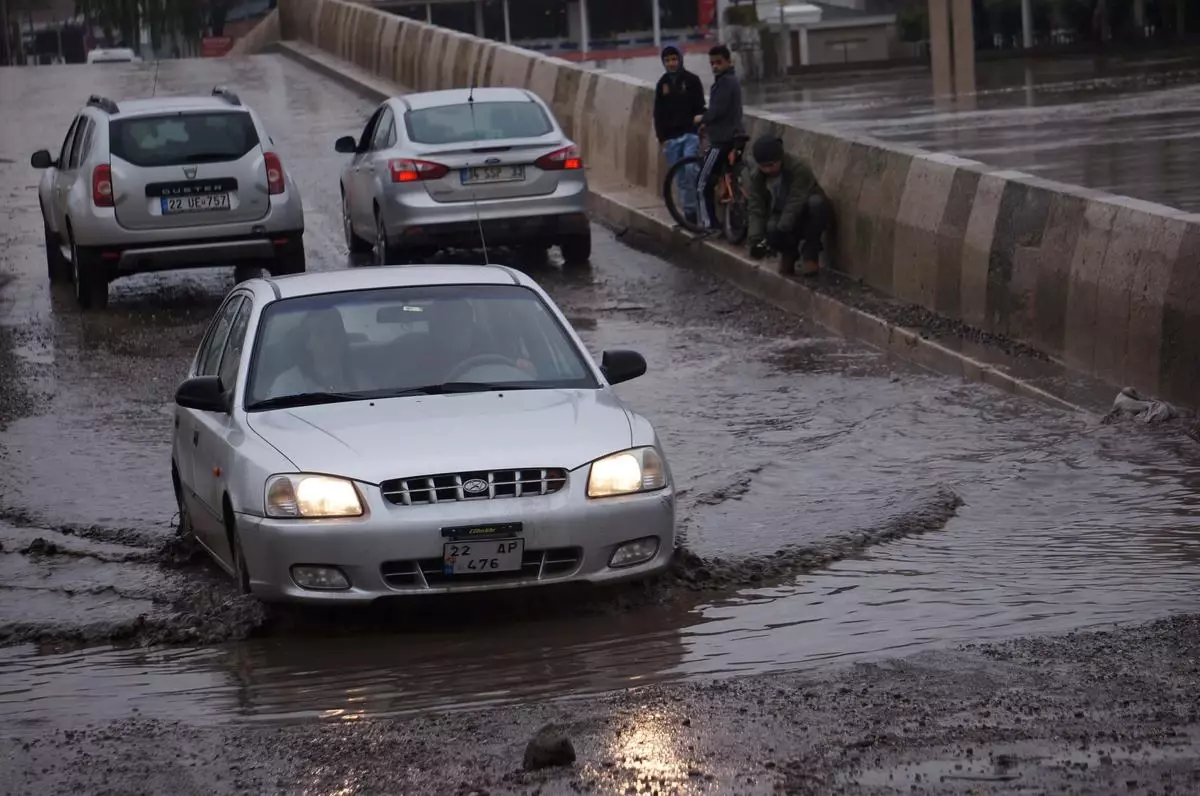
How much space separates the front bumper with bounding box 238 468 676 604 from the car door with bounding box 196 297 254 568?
0.50m

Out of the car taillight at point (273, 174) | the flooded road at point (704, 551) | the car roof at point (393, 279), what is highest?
the car taillight at point (273, 174)

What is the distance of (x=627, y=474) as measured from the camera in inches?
319

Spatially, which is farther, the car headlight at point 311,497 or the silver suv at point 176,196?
the silver suv at point 176,196

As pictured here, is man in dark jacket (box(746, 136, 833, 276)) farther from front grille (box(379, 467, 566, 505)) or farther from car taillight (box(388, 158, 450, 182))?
front grille (box(379, 467, 566, 505))

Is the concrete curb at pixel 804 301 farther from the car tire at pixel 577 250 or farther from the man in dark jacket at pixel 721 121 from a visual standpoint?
the car tire at pixel 577 250

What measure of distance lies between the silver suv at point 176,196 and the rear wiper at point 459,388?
9.40 metres

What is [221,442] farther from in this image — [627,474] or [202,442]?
[627,474]

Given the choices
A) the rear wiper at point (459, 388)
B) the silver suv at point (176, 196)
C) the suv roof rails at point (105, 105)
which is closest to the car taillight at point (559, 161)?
the silver suv at point (176, 196)

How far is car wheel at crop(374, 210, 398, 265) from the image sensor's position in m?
19.1

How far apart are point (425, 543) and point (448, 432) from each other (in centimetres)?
58

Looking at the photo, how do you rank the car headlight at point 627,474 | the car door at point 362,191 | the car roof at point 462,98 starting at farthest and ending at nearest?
the car door at point 362,191
the car roof at point 462,98
the car headlight at point 627,474

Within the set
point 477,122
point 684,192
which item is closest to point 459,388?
point 477,122

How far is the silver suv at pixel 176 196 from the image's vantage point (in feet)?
58.3

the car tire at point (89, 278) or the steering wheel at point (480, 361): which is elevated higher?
the steering wheel at point (480, 361)
